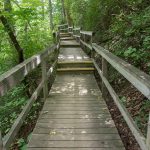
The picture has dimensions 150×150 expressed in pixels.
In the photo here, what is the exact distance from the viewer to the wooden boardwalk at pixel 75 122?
10.2 feet

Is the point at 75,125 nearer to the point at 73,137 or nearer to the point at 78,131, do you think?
the point at 78,131

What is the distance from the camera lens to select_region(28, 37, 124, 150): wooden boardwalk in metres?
3.11

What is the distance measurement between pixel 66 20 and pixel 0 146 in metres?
28.3

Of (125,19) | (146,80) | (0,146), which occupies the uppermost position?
(125,19)

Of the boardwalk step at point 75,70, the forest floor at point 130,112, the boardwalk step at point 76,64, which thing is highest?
the boardwalk step at point 76,64

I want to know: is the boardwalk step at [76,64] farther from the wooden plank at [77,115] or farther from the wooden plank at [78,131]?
the wooden plank at [78,131]

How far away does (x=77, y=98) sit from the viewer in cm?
500

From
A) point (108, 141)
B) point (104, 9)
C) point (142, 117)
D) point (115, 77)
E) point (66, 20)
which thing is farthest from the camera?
point (66, 20)

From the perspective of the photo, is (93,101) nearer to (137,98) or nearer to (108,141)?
(137,98)

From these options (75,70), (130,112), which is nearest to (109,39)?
(75,70)

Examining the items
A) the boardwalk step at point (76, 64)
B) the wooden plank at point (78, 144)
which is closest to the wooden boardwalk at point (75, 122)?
the wooden plank at point (78, 144)

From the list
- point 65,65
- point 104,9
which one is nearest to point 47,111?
point 65,65

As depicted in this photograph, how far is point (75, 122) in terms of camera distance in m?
3.78

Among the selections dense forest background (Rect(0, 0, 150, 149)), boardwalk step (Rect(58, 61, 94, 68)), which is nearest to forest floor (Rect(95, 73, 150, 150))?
dense forest background (Rect(0, 0, 150, 149))
